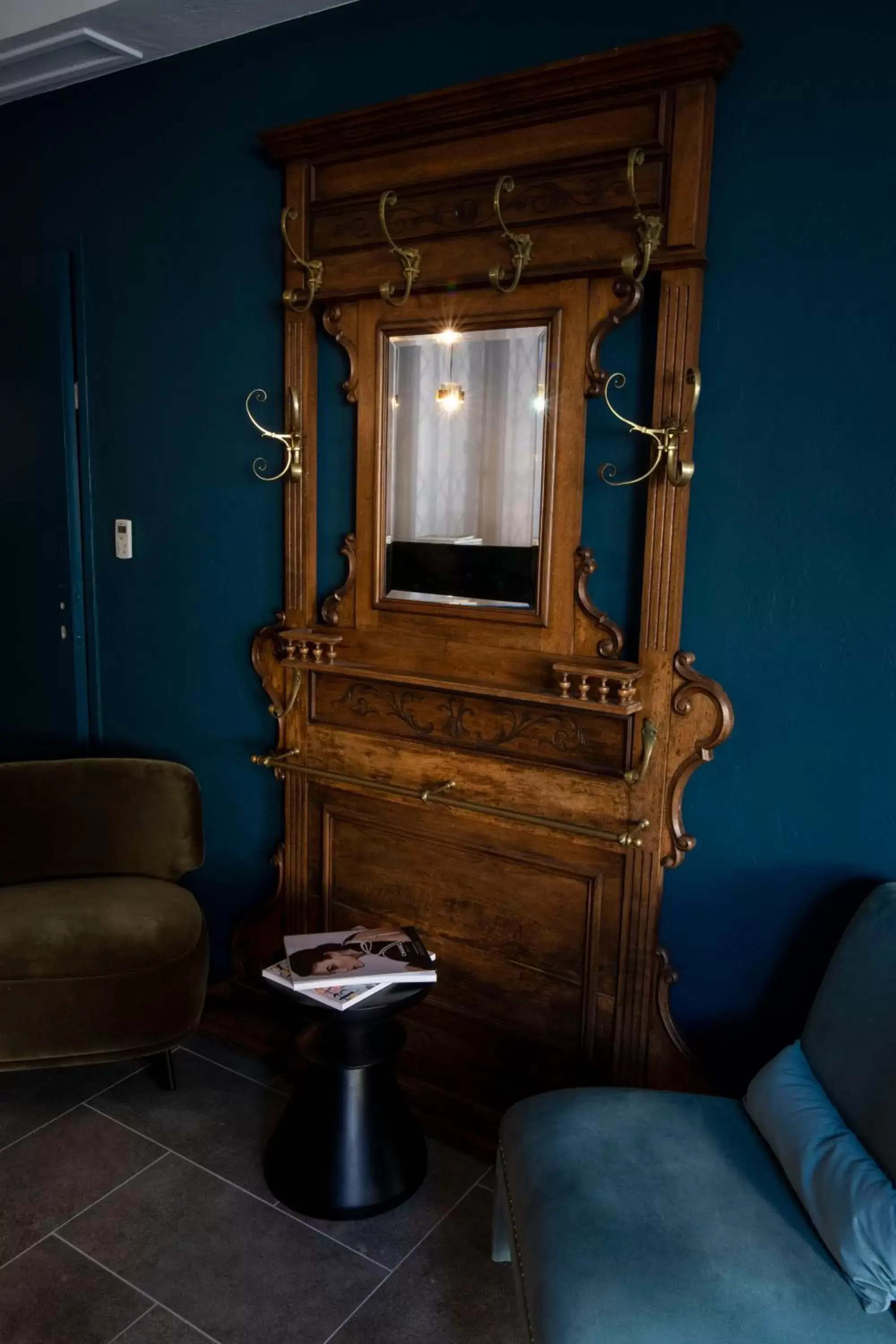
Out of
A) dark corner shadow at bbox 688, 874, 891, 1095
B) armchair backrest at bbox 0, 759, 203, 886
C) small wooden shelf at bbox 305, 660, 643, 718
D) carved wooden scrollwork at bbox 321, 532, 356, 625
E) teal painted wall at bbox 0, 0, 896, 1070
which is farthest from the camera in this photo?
armchair backrest at bbox 0, 759, 203, 886

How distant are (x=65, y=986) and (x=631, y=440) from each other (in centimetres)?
164

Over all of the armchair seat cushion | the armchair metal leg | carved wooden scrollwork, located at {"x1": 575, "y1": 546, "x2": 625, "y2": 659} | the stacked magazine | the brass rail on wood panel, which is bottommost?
the armchair metal leg

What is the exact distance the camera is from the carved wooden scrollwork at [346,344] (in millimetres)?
2146

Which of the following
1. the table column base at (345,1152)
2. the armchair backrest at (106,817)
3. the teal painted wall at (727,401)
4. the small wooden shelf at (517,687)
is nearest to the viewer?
the teal painted wall at (727,401)

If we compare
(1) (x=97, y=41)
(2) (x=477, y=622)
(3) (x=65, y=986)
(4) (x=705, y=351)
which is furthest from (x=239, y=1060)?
(1) (x=97, y=41)

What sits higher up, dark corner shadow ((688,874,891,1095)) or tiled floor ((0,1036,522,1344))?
dark corner shadow ((688,874,891,1095))

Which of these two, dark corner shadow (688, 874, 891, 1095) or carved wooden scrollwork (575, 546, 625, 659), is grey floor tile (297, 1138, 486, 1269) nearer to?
dark corner shadow (688, 874, 891, 1095)

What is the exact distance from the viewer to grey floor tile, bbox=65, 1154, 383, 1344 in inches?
66.7

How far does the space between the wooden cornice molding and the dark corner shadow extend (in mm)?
1456

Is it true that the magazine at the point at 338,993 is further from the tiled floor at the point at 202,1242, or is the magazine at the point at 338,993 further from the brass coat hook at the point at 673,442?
the brass coat hook at the point at 673,442

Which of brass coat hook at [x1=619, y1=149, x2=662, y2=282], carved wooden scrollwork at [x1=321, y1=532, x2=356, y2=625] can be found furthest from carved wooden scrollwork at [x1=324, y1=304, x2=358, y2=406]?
brass coat hook at [x1=619, y1=149, x2=662, y2=282]

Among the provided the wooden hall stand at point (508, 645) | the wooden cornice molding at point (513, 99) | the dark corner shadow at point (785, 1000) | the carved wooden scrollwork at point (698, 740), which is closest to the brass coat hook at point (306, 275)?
the wooden hall stand at point (508, 645)

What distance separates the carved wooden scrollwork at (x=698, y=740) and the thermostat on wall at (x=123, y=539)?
5.26ft

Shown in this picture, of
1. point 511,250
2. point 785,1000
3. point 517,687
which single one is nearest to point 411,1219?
point 785,1000
